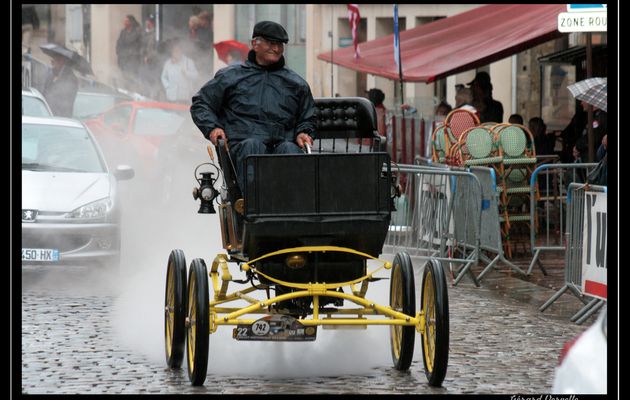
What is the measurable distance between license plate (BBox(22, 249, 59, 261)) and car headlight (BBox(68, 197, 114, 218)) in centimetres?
44

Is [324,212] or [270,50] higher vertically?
[270,50]

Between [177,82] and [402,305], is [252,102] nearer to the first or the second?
[402,305]

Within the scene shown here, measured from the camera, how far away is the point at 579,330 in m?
10.9

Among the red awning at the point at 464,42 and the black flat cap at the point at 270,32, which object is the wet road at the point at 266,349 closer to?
the black flat cap at the point at 270,32

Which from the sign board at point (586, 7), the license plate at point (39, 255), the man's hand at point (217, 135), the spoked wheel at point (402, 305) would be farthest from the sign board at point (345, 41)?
the man's hand at point (217, 135)

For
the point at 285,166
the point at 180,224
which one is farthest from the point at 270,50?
the point at 180,224

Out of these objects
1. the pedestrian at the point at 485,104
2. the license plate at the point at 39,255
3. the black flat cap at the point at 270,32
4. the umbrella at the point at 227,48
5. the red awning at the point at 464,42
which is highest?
the umbrella at the point at 227,48

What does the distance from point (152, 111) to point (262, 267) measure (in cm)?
1659

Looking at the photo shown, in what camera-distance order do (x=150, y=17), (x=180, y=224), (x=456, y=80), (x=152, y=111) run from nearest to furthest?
(x=180, y=224) < (x=152, y=111) < (x=456, y=80) < (x=150, y=17)

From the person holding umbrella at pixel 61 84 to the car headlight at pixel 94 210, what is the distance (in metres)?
11.2

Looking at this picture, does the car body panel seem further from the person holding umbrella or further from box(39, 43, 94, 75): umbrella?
the person holding umbrella

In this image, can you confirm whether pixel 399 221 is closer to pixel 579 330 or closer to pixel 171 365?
pixel 579 330

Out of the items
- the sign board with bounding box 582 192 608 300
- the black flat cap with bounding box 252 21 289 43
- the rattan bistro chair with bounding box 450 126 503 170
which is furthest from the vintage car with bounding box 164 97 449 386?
the rattan bistro chair with bounding box 450 126 503 170

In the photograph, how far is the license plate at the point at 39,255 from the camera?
13.4 m
